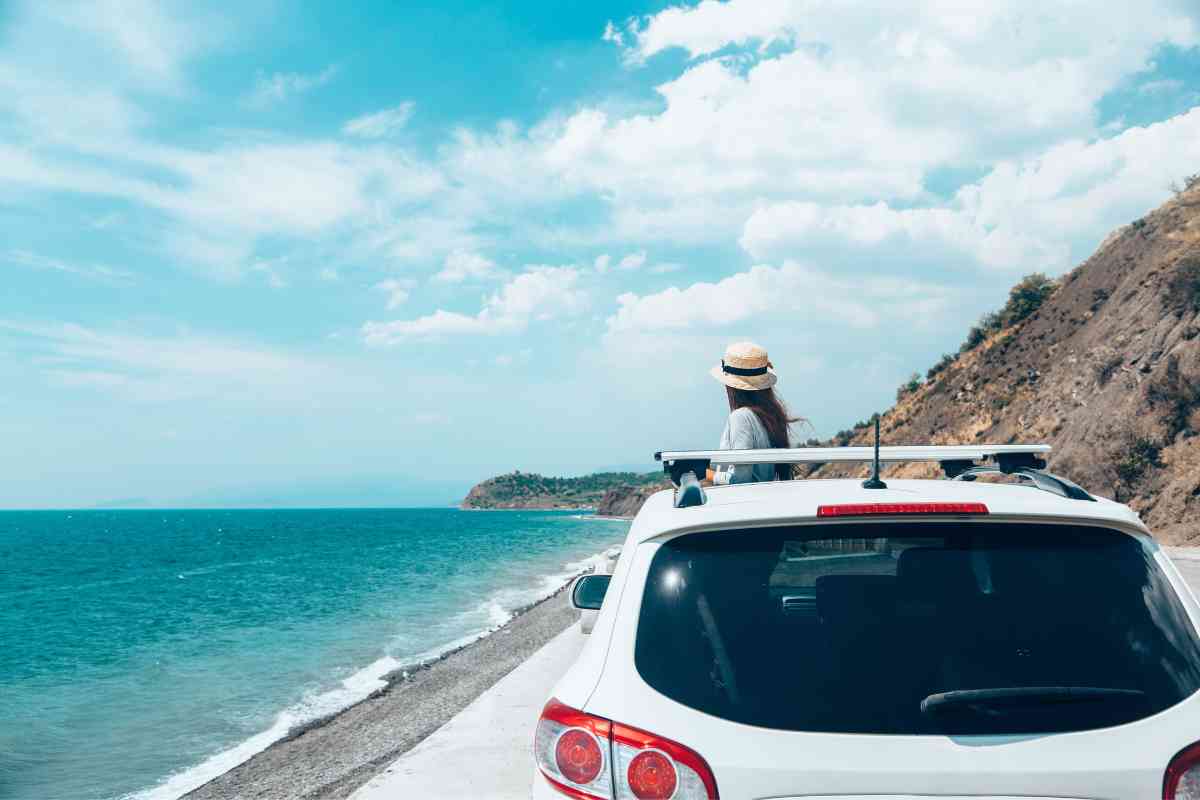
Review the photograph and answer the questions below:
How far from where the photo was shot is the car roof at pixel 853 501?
2.30 m

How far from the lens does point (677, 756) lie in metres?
2.08

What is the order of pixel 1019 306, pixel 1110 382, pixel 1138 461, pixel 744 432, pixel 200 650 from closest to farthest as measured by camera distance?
pixel 744 432, pixel 200 650, pixel 1138 461, pixel 1110 382, pixel 1019 306

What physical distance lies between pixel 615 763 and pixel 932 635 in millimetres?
773

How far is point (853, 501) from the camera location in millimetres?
2340

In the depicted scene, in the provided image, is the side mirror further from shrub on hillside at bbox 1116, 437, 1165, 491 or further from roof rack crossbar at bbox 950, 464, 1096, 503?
shrub on hillside at bbox 1116, 437, 1165, 491

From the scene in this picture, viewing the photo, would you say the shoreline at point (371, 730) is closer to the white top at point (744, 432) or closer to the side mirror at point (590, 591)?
the white top at point (744, 432)

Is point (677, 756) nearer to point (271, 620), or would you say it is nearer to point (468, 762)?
point (468, 762)

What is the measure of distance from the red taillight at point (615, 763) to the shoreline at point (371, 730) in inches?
268

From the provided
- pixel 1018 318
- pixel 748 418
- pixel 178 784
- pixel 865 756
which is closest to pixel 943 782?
pixel 865 756

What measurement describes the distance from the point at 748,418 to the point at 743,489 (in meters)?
2.71

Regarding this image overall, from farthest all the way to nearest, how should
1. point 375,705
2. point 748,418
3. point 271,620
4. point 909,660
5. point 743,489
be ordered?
point 271,620 → point 375,705 → point 748,418 → point 743,489 → point 909,660

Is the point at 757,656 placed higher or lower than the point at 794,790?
→ higher

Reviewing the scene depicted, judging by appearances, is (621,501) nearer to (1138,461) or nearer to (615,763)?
(1138,461)

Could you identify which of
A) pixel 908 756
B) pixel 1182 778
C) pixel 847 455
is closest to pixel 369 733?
pixel 847 455
